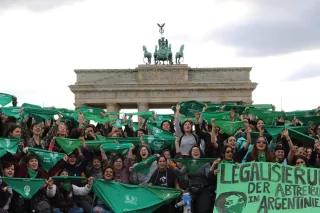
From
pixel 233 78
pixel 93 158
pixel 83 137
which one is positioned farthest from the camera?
pixel 233 78

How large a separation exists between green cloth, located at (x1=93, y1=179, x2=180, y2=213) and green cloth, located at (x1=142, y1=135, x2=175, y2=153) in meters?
2.09

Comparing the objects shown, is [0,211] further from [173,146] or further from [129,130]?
[129,130]

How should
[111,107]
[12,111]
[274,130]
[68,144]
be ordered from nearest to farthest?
[68,144] < [274,130] < [12,111] < [111,107]

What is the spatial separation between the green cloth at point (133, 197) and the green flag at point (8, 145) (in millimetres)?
1644

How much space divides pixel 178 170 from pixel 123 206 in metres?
1.03

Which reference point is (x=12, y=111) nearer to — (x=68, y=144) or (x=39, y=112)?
Result: (x=39, y=112)

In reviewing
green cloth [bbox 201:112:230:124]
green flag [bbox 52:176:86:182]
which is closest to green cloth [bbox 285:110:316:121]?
green cloth [bbox 201:112:230:124]

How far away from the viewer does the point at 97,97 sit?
67.6m

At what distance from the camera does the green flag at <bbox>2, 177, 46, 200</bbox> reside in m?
10.8

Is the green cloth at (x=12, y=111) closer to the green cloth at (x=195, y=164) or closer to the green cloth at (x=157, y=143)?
the green cloth at (x=157, y=143)

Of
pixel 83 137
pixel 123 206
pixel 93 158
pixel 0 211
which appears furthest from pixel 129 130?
pixel 0 211

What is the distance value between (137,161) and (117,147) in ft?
2.43

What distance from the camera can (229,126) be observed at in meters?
14.5

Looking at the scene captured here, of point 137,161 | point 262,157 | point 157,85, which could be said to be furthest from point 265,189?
point 157,85
